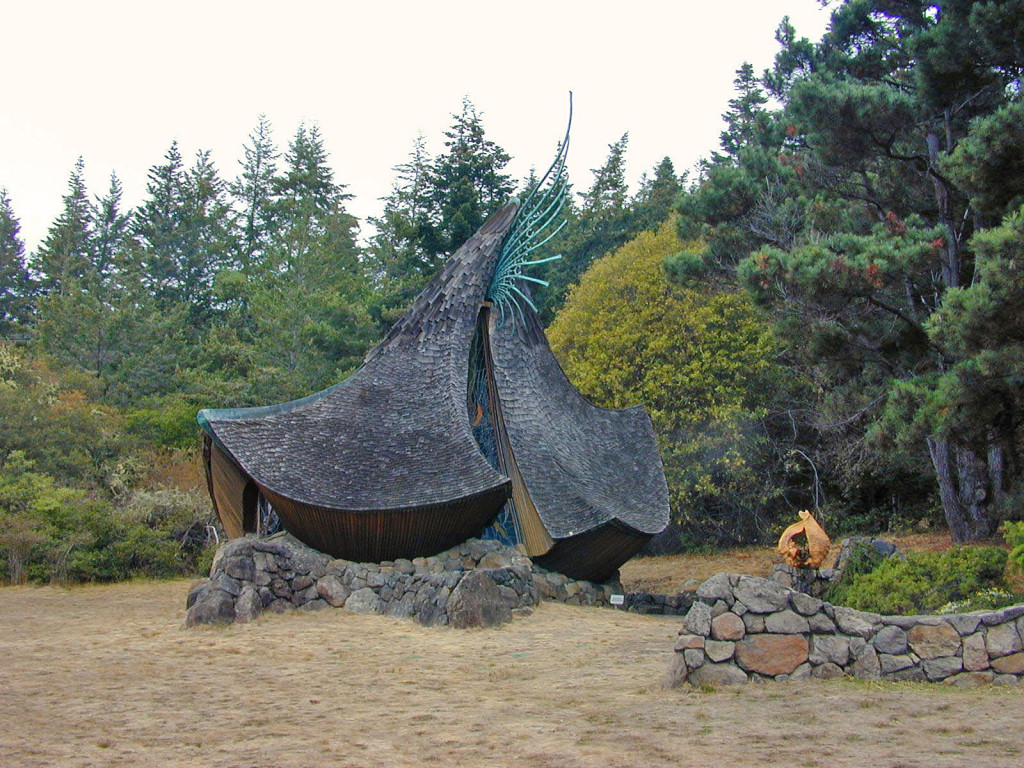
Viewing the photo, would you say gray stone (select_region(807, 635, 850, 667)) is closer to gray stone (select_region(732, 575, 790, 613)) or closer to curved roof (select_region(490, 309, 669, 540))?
gray stone (select_region(732, 575, 790, 613))

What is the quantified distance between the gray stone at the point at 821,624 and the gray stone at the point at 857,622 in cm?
5

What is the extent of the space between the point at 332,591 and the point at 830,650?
629 cm

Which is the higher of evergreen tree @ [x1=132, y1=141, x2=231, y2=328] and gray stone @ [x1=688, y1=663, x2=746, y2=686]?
evergreen tree @ [x1=132, y1=141, x2=231, y2=328]

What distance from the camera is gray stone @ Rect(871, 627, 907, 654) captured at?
6105mm

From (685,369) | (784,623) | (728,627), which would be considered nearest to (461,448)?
(728,627)

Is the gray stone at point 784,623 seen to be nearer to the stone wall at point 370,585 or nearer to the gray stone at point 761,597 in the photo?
the gray stone at point 761,597

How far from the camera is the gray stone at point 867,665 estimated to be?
240 inches

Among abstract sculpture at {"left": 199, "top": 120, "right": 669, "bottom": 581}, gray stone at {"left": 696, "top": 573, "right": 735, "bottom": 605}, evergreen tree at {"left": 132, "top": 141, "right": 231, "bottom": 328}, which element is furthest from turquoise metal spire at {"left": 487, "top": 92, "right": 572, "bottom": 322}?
evergreen tree at {"left": 132, "top": 141, "right": 231, "bottom": 328}

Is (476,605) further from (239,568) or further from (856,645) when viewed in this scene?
(856,645)

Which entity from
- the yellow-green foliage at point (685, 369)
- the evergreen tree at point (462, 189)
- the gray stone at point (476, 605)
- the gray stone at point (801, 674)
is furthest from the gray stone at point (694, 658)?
the evergreen tree at point (462, 189)

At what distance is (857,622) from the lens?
6.24 metres

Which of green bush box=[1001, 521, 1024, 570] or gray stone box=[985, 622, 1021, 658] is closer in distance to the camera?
gray stone box=[985, 622, 1021, 658]

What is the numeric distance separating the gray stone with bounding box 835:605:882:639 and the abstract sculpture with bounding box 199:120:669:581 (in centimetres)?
521

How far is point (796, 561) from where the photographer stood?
1034 cm
